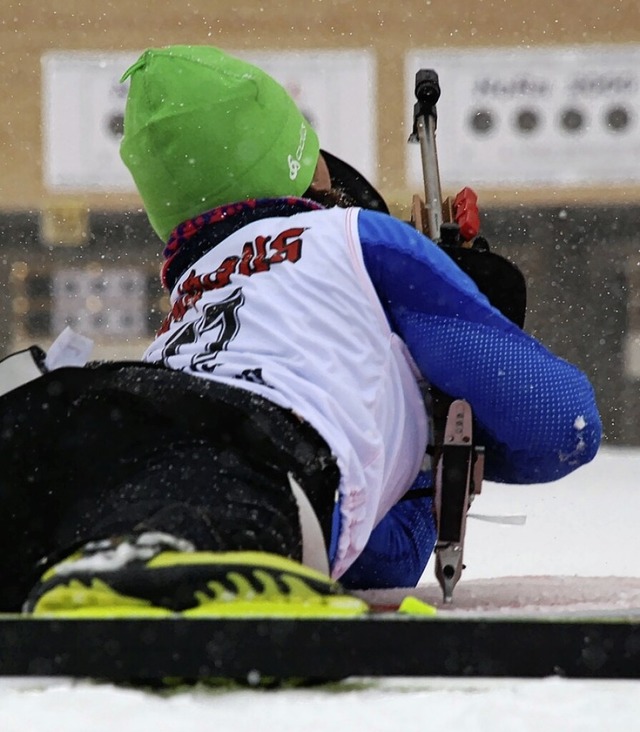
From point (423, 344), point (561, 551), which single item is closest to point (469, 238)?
point (423, 344)

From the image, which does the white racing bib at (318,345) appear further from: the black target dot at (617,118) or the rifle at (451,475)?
the black target dot at (617,118)

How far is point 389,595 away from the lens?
131 cm

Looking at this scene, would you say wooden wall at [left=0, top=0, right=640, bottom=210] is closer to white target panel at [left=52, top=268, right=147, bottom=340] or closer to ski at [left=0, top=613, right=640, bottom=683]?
white target panel at [left=52, top=268, right=147, bottom=340]

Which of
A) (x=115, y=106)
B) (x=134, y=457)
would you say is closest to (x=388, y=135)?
(x=115, y=106)

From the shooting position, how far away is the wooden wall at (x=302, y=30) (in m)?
4.33

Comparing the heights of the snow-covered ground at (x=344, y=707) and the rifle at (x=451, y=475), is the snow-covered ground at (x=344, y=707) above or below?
above

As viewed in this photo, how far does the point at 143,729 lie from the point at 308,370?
0.50 meters

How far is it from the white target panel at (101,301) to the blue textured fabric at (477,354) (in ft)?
11.0

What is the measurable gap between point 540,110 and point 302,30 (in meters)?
0.85

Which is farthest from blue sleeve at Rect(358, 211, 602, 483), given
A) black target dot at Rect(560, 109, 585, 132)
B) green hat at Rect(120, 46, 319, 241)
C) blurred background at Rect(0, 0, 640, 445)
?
black target dot at Rect(560, 109, 585, 132)

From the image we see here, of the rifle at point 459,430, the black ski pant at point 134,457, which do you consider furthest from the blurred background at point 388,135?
the black ski pant at point 134,457

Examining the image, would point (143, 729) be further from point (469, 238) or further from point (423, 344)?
point (469, 238)

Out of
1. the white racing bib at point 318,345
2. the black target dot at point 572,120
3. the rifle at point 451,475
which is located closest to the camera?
the white racing bib at point 318,345

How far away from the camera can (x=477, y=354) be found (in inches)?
46.4
